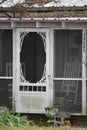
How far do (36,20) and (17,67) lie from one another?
4.77 ft

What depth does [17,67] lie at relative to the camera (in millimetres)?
13750

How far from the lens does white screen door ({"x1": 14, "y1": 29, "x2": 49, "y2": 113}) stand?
13617 mm

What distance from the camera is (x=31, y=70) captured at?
1388 centimetres

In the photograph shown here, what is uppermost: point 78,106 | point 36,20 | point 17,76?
point 36,20

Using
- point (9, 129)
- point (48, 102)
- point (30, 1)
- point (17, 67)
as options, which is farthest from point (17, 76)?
point (9, 129)

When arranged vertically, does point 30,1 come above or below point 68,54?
above

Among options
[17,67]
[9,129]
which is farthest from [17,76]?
[9,129]

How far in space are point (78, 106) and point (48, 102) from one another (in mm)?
845

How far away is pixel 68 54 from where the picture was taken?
Result: 13.7m

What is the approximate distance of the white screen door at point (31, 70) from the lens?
44.7 ft

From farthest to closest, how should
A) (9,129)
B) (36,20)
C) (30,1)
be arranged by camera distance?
1. (30,1)
2. (36,20)
3. (9,129)

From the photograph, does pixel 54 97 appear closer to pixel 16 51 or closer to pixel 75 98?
pixel 75 98

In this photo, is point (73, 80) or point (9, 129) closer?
point (9, 129)

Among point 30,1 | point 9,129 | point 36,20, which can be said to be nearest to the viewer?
point 9,129
